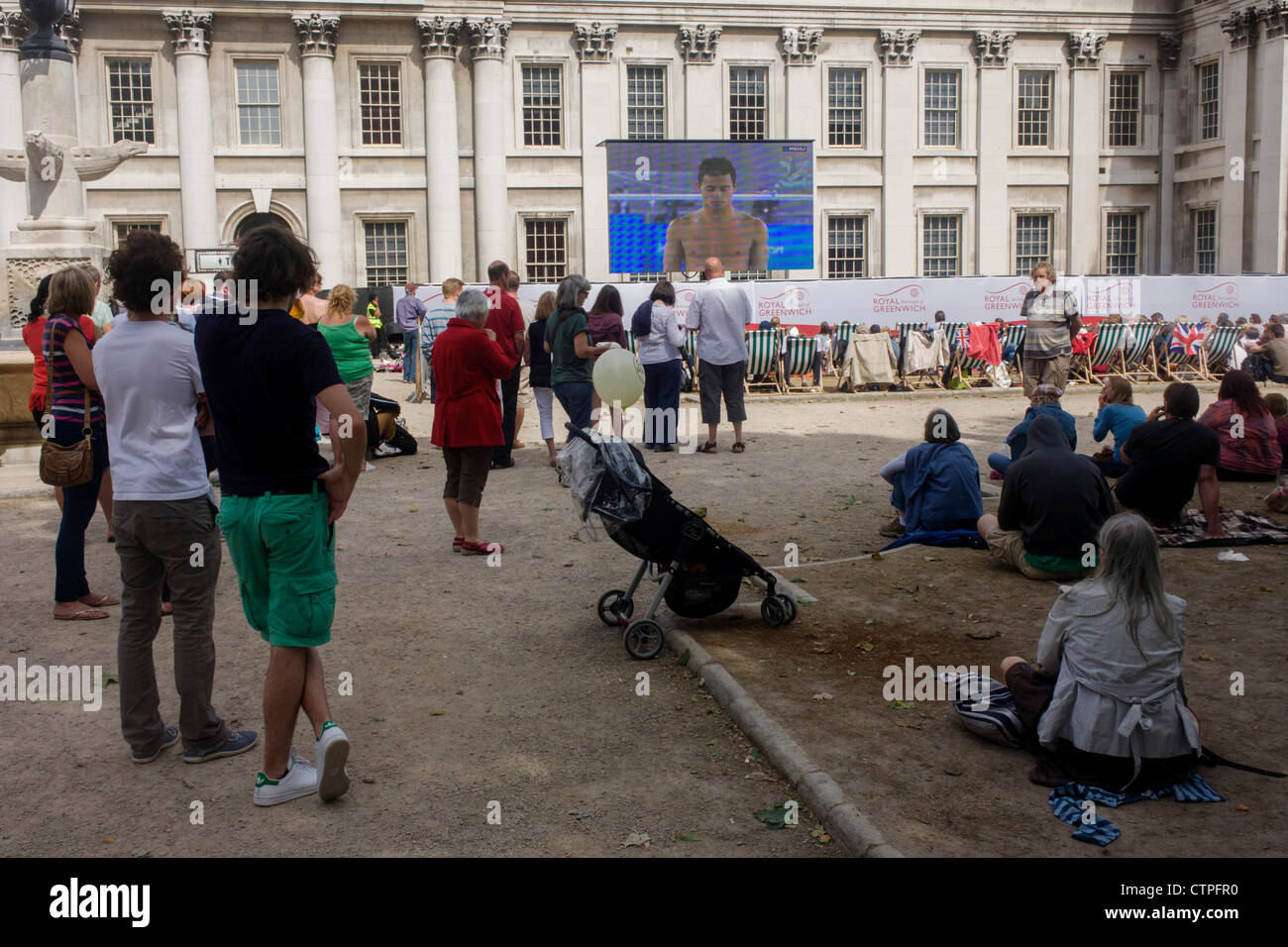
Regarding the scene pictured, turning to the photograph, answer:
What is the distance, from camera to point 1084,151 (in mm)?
41781

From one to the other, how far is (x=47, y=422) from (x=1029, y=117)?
40.3 metres

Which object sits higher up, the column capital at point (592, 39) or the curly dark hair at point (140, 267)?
the column capital at point (592, 39)

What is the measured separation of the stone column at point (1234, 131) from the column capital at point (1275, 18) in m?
0.62

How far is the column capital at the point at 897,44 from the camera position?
40.0 metres

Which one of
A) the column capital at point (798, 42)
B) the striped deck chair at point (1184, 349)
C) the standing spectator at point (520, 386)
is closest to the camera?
the standing spectator at point (520, 386)

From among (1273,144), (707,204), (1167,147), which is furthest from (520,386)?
(1167,147)

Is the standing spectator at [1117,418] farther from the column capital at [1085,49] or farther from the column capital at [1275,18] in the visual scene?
the column capital at [1085,49]

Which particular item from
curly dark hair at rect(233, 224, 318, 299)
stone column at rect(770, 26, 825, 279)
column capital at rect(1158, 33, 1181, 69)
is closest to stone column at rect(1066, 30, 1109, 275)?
column capital at rect(1158, 33, 1181, 69)

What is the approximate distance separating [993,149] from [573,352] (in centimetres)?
3282

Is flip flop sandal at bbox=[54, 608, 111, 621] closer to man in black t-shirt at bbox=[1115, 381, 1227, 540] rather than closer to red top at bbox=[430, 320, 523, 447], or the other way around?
red top at bbox=[430, 320, 523, 447]

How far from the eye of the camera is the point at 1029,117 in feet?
137

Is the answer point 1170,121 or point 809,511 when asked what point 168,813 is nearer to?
point 809,511

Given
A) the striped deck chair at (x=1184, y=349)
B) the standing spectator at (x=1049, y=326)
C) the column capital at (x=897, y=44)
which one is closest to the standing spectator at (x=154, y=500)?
the standing spectator at (x=1049, y=326)

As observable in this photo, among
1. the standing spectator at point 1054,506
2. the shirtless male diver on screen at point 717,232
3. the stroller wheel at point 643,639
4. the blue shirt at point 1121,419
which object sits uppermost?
the shirtless male diver on screen at point 717,232
